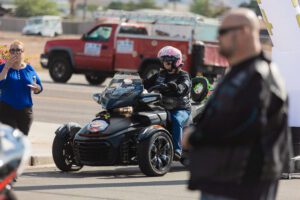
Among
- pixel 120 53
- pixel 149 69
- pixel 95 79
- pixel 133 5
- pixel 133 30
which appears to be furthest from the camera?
pixel 133 5

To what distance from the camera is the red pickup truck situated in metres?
29.4

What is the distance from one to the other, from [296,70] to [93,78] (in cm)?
1951

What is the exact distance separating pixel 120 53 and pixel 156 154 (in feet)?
59.3

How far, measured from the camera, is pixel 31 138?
51.1ft

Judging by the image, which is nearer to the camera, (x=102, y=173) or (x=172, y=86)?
(x=172, y=86)

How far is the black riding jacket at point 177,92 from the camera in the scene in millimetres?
12602

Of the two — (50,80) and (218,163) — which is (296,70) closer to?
(218,163)

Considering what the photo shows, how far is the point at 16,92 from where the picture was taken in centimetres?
1117

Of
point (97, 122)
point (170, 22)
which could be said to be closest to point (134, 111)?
point (97, 122)

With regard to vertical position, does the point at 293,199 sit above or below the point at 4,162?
below

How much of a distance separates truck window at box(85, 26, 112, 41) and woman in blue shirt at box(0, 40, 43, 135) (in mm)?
18739

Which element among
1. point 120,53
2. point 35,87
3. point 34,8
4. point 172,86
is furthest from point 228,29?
point 34,8

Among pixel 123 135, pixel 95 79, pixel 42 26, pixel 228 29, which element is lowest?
pixel 42 26

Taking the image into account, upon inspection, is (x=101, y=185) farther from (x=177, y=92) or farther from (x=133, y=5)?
(x=133, y=5)
